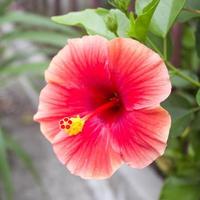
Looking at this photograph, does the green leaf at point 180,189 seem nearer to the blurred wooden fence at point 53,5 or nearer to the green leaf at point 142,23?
the green leaf at point 142,23

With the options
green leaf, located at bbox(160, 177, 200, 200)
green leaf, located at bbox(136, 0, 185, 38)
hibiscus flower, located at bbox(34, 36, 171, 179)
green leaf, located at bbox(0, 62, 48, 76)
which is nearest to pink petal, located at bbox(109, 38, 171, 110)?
hibiscus flower, located at bbox(34, 36, 171, 179)

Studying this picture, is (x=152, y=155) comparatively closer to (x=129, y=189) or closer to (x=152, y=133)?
(x=152, y=133)

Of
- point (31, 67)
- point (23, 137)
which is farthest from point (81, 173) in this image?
point (23, 137)

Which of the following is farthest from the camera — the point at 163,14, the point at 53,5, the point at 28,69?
the point at 53,5

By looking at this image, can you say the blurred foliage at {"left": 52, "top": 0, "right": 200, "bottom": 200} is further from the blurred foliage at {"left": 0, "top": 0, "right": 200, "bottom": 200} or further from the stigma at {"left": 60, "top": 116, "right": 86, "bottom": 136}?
the stigma at {"left": 60, "top": 116, "right": 86, "bottom": 136}

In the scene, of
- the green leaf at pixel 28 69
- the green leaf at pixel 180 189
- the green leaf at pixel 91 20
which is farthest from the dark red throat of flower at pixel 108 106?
the green leaf at pixel 28 69

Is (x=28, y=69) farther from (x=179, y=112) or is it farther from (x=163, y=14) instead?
(x=163, y=14)

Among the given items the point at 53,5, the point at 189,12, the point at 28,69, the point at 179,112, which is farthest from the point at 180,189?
the point at 53,5
